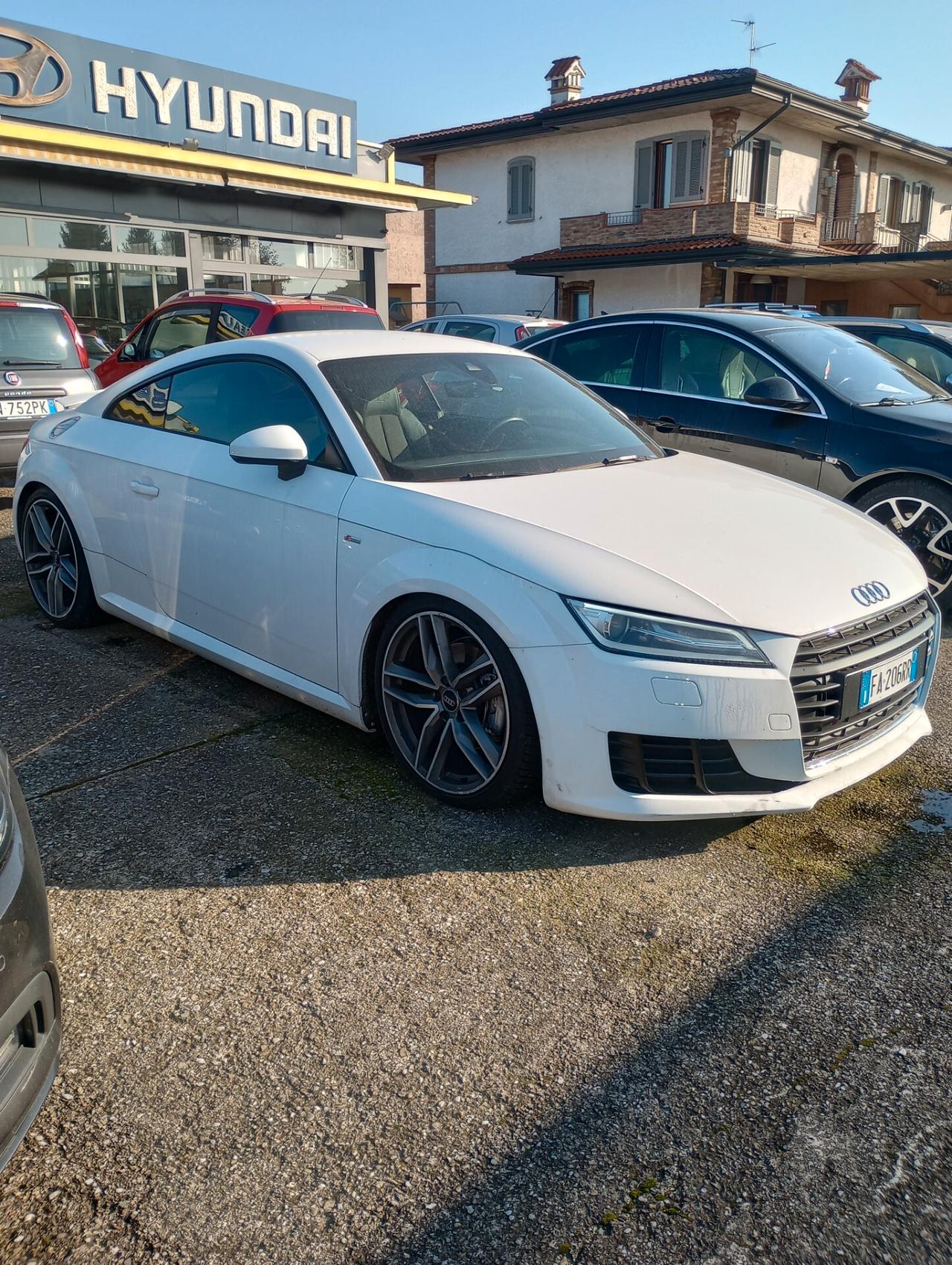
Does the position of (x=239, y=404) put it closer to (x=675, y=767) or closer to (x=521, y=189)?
(x=675, y=767)

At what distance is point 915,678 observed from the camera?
350 centimetres

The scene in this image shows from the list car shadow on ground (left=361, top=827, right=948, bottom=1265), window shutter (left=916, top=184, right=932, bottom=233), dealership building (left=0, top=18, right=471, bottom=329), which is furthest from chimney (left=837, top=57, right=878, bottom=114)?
car shadow on ground (left=361, top=827, right=948, bottom=1265)

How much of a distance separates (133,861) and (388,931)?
0.86 metres

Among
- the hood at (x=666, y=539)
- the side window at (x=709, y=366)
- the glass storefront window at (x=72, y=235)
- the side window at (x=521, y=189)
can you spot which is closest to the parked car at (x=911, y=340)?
the side window at (x=709, y=366)

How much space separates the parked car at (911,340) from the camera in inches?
341

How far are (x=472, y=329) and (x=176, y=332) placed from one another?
19.8 feet

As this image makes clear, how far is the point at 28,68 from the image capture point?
14562 millimetres

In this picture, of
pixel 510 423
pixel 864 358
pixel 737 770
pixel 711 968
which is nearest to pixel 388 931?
pixel 711 968

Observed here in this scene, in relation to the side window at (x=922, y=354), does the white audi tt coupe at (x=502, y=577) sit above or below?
below

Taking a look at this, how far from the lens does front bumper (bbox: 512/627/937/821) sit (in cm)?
289

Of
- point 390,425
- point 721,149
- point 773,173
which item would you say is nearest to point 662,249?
point 721,149

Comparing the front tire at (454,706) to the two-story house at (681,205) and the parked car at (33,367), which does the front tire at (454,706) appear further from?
the two-story house at (681,205)

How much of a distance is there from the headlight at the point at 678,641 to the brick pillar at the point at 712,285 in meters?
24.8

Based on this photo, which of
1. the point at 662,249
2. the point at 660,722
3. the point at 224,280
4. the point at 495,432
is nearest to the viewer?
the point at 660,722
